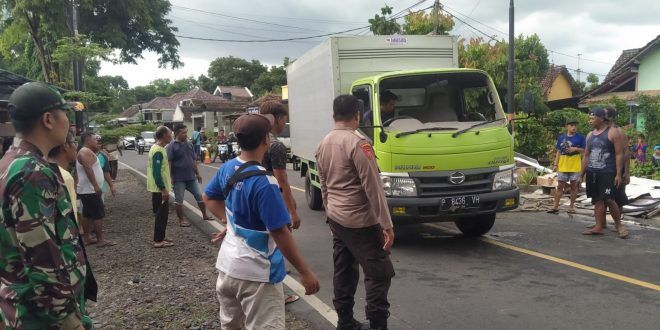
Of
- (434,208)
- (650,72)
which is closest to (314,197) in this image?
(434,208)

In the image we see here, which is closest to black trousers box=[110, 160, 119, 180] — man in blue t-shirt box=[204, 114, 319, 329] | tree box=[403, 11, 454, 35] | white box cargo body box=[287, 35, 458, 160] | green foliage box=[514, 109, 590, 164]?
white box cargo body box=[287, 35, 458, 160]

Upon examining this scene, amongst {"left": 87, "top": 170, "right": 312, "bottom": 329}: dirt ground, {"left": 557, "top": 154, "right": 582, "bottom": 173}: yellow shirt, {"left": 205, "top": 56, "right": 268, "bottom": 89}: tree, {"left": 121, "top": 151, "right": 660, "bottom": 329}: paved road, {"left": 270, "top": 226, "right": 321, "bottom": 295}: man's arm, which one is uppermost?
{"left": 205, "top": 56, "right": 268, "bottom": 89}: tree

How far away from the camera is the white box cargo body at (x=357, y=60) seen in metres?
7.88

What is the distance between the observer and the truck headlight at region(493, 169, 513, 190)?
20.8ft

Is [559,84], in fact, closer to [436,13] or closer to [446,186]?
[436,13]

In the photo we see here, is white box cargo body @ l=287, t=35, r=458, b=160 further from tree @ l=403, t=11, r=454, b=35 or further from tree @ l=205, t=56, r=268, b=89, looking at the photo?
tree @ l=205, t=56, r=268, b=89

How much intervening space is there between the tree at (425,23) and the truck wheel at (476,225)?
46.1ft

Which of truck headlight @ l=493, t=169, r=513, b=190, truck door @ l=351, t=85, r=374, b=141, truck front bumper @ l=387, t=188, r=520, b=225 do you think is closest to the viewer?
truck front bumper @ l=387, t=188, r=520, b=225

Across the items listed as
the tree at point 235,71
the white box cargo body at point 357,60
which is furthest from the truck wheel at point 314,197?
the tree at point 235,71

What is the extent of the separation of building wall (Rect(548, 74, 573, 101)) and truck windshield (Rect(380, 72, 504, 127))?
116 ft

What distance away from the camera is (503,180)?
641 centimetres

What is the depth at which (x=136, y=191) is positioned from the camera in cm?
1362

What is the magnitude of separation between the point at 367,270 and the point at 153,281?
2.92m

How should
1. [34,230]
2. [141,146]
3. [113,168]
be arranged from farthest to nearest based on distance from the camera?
[141,146] < [113,168] < [34,230]
